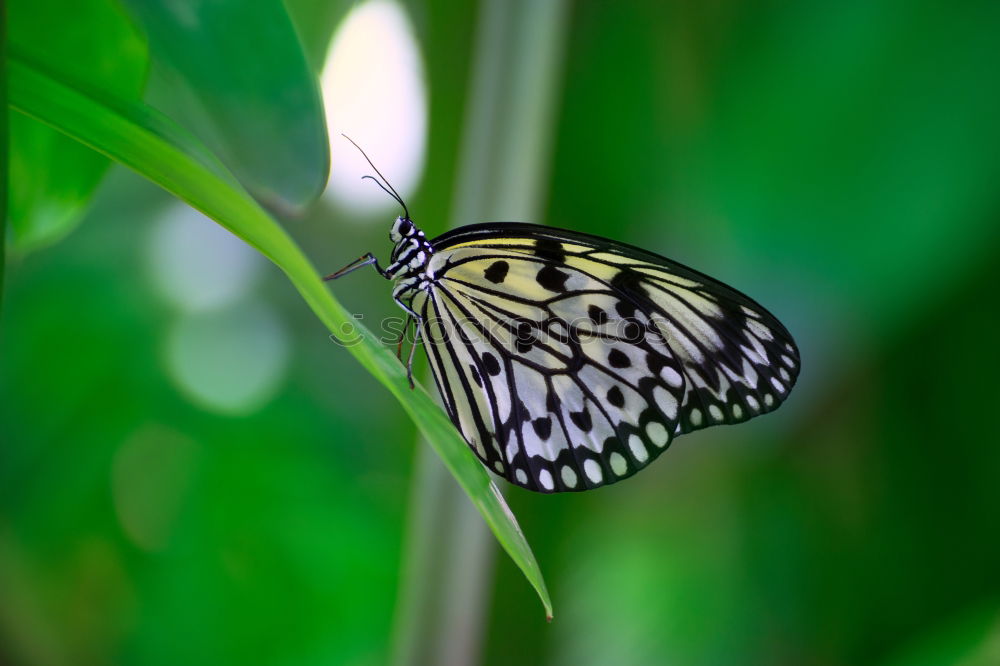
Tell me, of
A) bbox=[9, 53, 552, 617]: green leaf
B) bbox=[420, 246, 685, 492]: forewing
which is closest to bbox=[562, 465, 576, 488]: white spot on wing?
bbox=[420, 246, 685, 492]: forewing

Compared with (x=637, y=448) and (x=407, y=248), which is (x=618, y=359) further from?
(x=407, y=248)

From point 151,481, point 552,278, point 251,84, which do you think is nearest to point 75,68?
point 251,84

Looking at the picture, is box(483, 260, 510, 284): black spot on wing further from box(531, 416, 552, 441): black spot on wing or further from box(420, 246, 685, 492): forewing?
box(531, 416, 552, 441): black spot on wing

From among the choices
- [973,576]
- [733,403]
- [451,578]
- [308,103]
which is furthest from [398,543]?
[308,103]

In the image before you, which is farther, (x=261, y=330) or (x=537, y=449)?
(x=261, y=330)

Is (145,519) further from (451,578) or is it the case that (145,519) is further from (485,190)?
(485,190)
